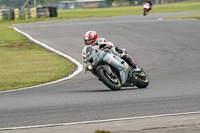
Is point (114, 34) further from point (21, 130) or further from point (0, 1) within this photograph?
point (0, 1)

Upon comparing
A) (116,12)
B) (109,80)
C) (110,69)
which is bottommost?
(116,12)

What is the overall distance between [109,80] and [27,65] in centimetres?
785

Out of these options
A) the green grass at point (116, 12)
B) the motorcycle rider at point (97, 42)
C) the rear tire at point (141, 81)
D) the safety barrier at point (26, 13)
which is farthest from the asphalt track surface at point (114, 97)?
the green grass at point (116, 12)

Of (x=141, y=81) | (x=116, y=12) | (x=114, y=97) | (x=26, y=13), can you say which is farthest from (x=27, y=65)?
(x=116, y=12)

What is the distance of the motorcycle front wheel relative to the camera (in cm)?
1082

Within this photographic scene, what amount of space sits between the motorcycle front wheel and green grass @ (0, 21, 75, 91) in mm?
3137

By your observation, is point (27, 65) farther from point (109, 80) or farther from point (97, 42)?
point (109, 80)

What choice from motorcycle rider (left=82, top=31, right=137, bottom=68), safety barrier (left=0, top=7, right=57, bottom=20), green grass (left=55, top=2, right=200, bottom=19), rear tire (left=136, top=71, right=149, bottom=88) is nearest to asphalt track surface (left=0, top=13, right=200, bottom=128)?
rear tire (left=136, top=71, right=149, bottom=88)

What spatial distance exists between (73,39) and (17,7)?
30.6 metres

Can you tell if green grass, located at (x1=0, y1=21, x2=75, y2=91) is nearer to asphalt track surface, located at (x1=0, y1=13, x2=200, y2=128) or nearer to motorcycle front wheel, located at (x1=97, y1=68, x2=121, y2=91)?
asphalt track surface, located at (x1=0, y1=13, x2=200, y2=128)

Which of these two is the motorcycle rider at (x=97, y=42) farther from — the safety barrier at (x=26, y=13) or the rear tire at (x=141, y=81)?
the safety barrier at (x=26, y=13)

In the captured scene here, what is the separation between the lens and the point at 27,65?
719 inches

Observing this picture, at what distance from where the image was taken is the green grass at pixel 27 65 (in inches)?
565

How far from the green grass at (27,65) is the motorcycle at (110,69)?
292 centimetres
